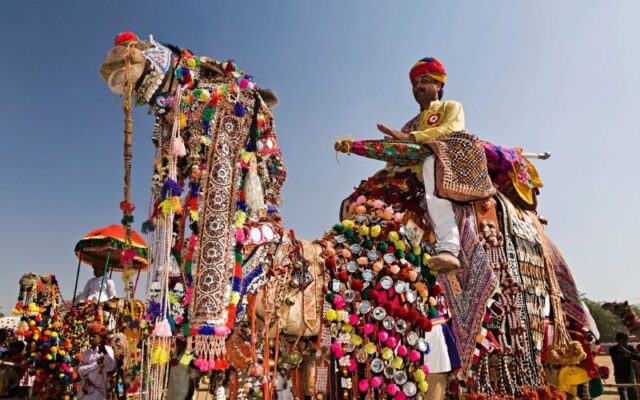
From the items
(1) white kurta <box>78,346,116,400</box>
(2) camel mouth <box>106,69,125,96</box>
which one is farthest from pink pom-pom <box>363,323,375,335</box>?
(1) white kurta <box>78,346,116,400</box>

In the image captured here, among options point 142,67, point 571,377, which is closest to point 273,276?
point 142,67

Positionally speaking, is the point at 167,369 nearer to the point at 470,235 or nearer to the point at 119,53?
the point at 119,53

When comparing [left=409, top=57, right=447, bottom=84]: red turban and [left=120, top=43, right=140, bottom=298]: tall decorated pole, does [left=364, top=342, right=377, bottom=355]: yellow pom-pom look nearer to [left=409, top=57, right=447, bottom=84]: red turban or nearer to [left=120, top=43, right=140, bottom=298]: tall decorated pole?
[left=120, top=43, right=140, bottom=298]: tall decorated pole

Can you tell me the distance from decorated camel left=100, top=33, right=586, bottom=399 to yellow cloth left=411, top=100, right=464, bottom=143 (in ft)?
2.17

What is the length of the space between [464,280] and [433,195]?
0.72 m

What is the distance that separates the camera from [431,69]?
4676 millimetres

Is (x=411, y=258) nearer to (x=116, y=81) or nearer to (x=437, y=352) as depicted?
(x=437, y=352)

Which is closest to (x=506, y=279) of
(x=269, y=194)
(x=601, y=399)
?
(x=269, y=194)

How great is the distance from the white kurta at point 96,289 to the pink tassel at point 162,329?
21.4ft

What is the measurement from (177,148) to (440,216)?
6.86 ft

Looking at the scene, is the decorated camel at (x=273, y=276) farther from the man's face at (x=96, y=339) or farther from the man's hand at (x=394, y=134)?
the man's face at (x=96, y=339)

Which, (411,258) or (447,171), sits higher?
(447,171)

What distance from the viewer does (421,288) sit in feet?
11.7

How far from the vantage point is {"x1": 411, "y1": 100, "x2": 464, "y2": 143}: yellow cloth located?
13.9 ft
